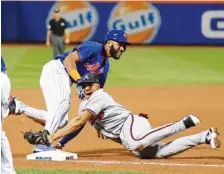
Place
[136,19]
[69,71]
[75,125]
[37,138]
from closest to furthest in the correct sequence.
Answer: [37,138], [75,125], [69,71], [136,19]

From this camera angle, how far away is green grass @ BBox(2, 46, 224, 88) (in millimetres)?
20516

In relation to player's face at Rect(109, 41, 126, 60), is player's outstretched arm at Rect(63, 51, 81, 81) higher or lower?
lower

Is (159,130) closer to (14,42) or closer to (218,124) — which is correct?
(218,124)

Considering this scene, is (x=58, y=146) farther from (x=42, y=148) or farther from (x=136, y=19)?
(x=136, y=19)

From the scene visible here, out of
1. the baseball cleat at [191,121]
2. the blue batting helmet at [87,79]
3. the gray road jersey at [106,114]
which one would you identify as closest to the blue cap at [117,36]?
the blue batting helmet at [87,79]

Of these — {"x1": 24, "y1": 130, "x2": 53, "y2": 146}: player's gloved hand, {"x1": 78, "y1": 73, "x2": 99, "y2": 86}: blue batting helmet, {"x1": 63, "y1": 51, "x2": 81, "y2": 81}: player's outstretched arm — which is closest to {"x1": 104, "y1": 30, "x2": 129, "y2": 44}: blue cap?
{"x1": 63, "y1": 51, "x2": 81, "y2": 81}: player's outstretched arm

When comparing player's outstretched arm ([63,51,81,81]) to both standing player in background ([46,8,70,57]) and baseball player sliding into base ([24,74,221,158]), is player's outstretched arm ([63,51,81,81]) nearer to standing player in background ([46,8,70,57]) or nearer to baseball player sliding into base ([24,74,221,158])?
baseball player sliding into base ([24,74,221,158])

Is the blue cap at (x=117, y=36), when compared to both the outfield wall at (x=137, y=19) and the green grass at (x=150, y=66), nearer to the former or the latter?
the green grass at (x=150, y=66)

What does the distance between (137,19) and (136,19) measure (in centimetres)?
4

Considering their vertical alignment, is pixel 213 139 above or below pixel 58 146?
above

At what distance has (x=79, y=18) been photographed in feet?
101

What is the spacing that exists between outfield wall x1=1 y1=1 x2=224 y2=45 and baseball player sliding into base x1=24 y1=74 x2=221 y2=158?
2029 centimetres

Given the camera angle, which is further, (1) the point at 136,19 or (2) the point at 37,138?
(1) the point at 136,19

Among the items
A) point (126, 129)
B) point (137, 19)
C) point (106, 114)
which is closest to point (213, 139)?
point (126, 129)
